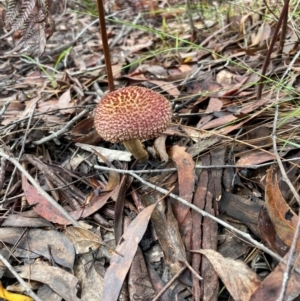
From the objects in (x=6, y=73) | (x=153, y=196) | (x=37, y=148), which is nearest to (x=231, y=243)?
(x=153, y=196)

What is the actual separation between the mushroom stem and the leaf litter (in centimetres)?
6

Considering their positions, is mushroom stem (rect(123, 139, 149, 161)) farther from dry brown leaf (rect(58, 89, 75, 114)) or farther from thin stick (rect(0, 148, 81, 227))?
dry brown leaf (rect(58, 89, 75, 114))

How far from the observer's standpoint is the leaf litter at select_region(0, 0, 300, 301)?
1635mm

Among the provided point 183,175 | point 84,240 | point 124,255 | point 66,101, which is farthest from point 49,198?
point 66,101

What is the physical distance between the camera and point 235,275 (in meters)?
1.57

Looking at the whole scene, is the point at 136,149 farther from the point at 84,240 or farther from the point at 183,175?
the point at 84,240

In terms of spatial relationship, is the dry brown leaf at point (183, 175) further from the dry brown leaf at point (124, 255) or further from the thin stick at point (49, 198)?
the thin stick at point (49, 198)

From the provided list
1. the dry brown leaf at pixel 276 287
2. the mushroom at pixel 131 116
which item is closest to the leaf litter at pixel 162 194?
the dry brown leaf at pixel 276 287

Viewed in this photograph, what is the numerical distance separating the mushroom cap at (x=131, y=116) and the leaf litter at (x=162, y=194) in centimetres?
22

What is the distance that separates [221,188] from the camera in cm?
194

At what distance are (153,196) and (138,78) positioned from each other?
1360 millimetres

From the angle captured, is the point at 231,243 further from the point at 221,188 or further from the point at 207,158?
the point at 207,158

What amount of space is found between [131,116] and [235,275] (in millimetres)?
871

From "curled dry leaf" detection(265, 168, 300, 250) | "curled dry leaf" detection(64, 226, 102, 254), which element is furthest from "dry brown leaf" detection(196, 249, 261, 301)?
"curled dry leaf" detection(64, 226, 102, 254)
